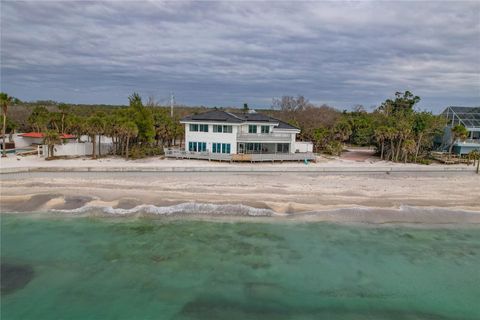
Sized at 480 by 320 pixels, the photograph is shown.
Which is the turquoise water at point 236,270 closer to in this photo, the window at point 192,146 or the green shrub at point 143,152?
the green shrub at point 143,152

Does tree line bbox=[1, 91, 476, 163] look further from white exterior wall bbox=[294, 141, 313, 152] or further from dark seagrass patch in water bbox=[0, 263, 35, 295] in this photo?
dark seagrass patch in water bbox=[0, 263, 35, 295]

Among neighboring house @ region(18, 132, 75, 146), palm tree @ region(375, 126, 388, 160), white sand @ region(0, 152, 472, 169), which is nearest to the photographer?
white sand @ region(0, 152, 472, 169)

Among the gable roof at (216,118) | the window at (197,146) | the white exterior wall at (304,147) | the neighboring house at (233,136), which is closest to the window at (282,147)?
the neighboring house at (233,136)

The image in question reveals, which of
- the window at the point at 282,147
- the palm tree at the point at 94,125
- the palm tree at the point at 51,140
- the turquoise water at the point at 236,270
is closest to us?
the turquoise water at the point at 236,270

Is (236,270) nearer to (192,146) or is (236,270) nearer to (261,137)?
(261,137)

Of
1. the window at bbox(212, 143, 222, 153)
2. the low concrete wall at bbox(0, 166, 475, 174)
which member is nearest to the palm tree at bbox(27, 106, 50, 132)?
the low concrete wall at bbox(0, 166, 475, 174)

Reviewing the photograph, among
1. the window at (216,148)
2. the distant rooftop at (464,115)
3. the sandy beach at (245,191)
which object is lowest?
the sandy beach at (245,191)

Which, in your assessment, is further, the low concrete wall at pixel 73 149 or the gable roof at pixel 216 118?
the gable roof at pixel 216 118

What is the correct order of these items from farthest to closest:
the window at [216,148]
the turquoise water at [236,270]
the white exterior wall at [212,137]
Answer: the window at [216,148] < the white exterior wall at [212,137] < the turquoise water at [236,270]
